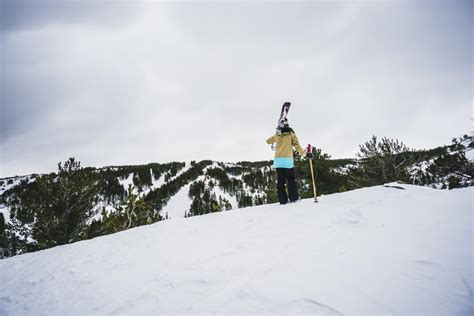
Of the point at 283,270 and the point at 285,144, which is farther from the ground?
the point at 285,144

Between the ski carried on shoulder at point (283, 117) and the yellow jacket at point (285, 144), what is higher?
the ski carried on shoulder at point (283, 117)

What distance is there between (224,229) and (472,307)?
259 centimetres

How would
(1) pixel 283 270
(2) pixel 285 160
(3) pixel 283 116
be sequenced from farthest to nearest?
(3) pixel 283 116
(2) pixel 285 160
(1) pixel 283 270

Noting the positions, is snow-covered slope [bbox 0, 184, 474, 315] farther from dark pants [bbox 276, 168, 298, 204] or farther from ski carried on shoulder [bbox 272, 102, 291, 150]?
ski carried on shoulder [bbox 272, 102, 291, 150]

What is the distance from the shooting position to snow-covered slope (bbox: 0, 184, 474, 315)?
1253 millimetres

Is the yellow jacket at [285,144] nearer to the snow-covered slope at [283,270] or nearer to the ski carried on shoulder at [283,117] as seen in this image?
the ski carried on shoulder at [283,117]

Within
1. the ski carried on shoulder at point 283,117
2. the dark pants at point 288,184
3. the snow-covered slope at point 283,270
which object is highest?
the ski carried on shoulder at point 283,117

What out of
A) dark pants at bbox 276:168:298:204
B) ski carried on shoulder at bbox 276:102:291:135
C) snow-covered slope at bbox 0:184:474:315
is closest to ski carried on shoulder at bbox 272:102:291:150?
ski carried on shoulder at bbox 276:102:291:135

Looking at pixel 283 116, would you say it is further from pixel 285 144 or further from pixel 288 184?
pixel 288 184

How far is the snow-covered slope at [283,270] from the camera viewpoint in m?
1.25

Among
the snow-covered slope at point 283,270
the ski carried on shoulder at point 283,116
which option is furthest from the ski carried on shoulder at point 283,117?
the snow-covered slope at point 283,270

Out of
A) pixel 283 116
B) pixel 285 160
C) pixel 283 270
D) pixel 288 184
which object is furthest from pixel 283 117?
pixel 283 270

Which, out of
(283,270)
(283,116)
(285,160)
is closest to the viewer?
(283,270)

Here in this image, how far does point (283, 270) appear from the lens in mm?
1658
